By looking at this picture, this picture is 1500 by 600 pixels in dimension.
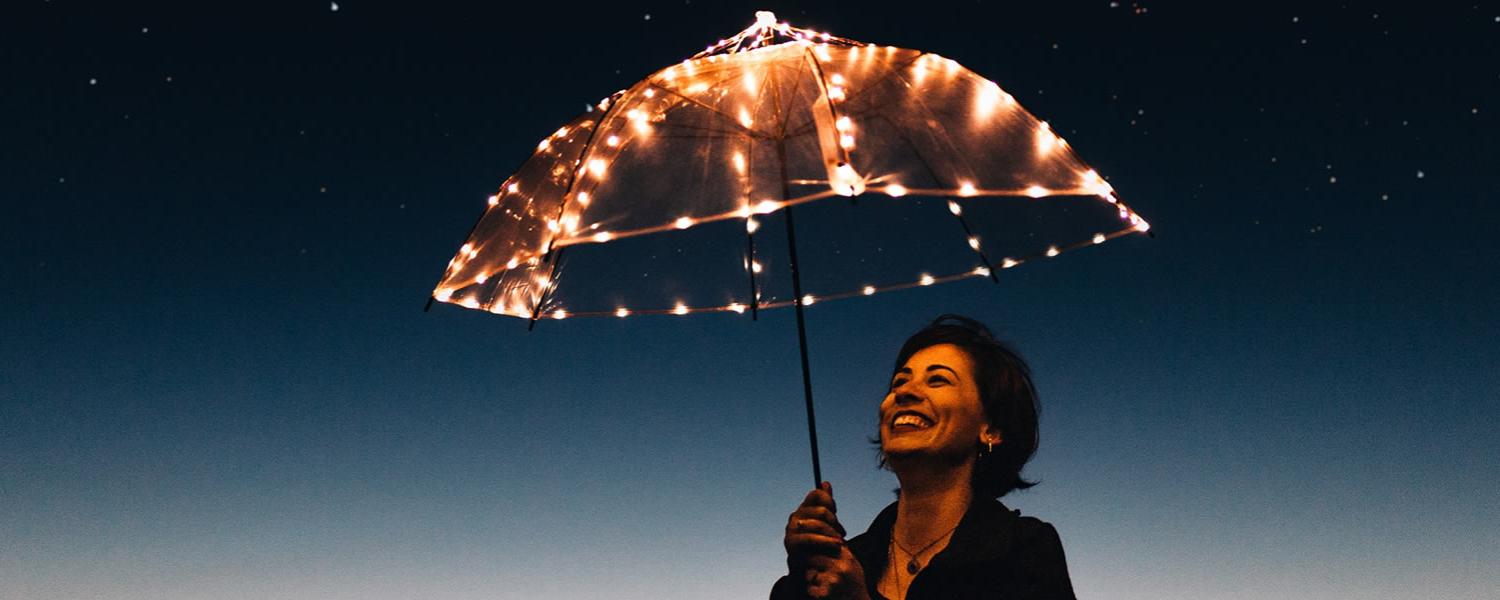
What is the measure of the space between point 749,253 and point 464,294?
1.07m

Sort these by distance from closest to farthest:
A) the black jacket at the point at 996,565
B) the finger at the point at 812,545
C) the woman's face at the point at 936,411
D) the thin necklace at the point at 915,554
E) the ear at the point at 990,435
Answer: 1. the finger at the point at 812,545
2. the black jacket at the point at 996,565
3. the thin necklace at the point at 915,554
4. the woman's face at the point at 936,411
5. the ear at the point at 990,435

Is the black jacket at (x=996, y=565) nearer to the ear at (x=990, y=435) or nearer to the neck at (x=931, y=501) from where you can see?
the neck at (x=931, y=501)

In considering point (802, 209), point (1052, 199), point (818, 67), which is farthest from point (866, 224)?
point (818, 67)

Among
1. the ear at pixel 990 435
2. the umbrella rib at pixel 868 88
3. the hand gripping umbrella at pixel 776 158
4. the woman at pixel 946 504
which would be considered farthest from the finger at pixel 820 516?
the umbrella rib at pixel 868 88

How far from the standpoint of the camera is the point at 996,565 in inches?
100

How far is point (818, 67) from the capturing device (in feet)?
9.28

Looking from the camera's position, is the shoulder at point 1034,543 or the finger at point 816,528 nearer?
the finger at point 816,528

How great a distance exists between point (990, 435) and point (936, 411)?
0.21m

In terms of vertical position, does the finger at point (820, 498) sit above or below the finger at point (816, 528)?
above

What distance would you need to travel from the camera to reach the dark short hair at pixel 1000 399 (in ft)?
9.64

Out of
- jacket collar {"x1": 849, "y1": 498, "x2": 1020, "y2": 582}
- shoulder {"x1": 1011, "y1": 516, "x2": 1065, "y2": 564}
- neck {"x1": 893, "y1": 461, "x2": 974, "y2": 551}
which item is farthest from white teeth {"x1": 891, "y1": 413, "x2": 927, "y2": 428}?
shoulder {"x1": 1011, "y1": 516, "x2": 1065, "y2": 564}

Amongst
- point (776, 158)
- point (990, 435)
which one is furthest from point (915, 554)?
point (776, 158)

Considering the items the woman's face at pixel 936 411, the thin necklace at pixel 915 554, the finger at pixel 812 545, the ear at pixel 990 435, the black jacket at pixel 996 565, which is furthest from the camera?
A: the ear at pixel 990 435

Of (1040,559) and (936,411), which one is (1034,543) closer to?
(1040,559)
